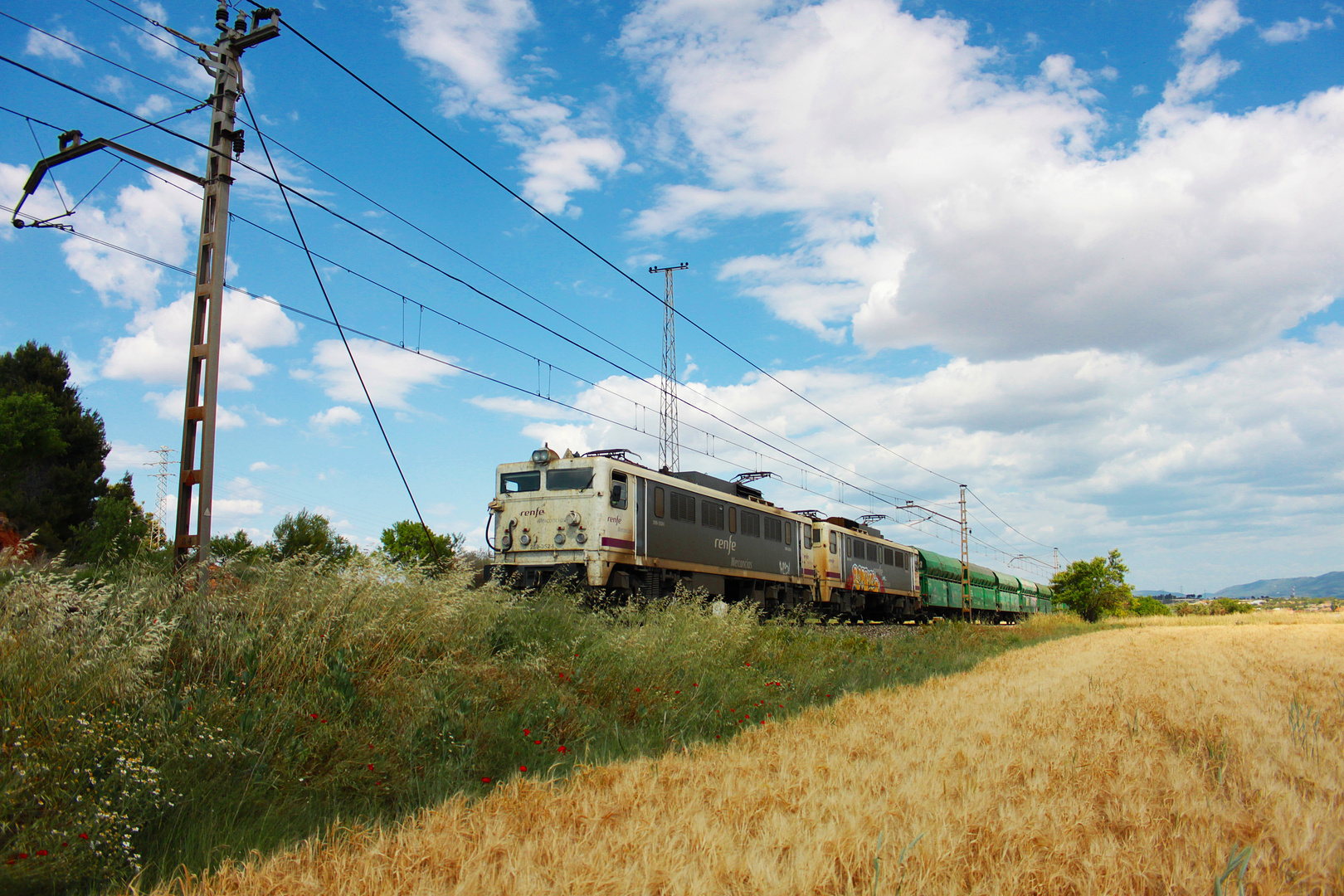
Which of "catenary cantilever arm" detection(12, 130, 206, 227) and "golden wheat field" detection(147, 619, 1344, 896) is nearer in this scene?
"golden wheat field" detection(147, 619, 1344, 896)

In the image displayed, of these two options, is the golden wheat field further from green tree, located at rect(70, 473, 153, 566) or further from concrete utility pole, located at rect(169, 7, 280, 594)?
green tree, located at rect(70, 473, 153, 566)

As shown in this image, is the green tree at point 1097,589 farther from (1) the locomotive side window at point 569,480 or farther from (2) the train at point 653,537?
(1) the locomotive side window at point 569,480

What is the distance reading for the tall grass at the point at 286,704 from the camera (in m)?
3.66

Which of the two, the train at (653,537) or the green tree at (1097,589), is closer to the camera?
the train at (653,537)

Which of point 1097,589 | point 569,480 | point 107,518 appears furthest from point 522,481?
point 1097,589

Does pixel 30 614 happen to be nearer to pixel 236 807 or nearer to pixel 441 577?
pixel 236 807

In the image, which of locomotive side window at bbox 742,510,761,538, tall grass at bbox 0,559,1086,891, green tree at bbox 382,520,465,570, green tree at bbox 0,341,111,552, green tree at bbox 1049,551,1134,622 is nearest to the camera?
tall grass at bbox 0,559,1086,891

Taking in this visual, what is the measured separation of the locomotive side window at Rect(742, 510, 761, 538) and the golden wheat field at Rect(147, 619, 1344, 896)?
608 inches

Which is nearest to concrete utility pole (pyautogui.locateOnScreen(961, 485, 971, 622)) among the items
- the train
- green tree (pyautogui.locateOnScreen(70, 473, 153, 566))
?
the train

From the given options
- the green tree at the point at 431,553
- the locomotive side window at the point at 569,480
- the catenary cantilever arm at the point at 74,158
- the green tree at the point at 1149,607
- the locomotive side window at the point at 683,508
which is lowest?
the green tree at the point at 1149,607

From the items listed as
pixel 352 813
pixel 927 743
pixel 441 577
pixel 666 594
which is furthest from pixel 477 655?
pixel 666 594

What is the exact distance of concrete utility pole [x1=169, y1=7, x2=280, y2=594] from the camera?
873 centimetres

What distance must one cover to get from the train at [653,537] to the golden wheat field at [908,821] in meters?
7.24

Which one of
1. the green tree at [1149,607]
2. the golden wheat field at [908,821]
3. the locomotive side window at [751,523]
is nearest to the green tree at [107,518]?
the locomotive side window at [751,523]
